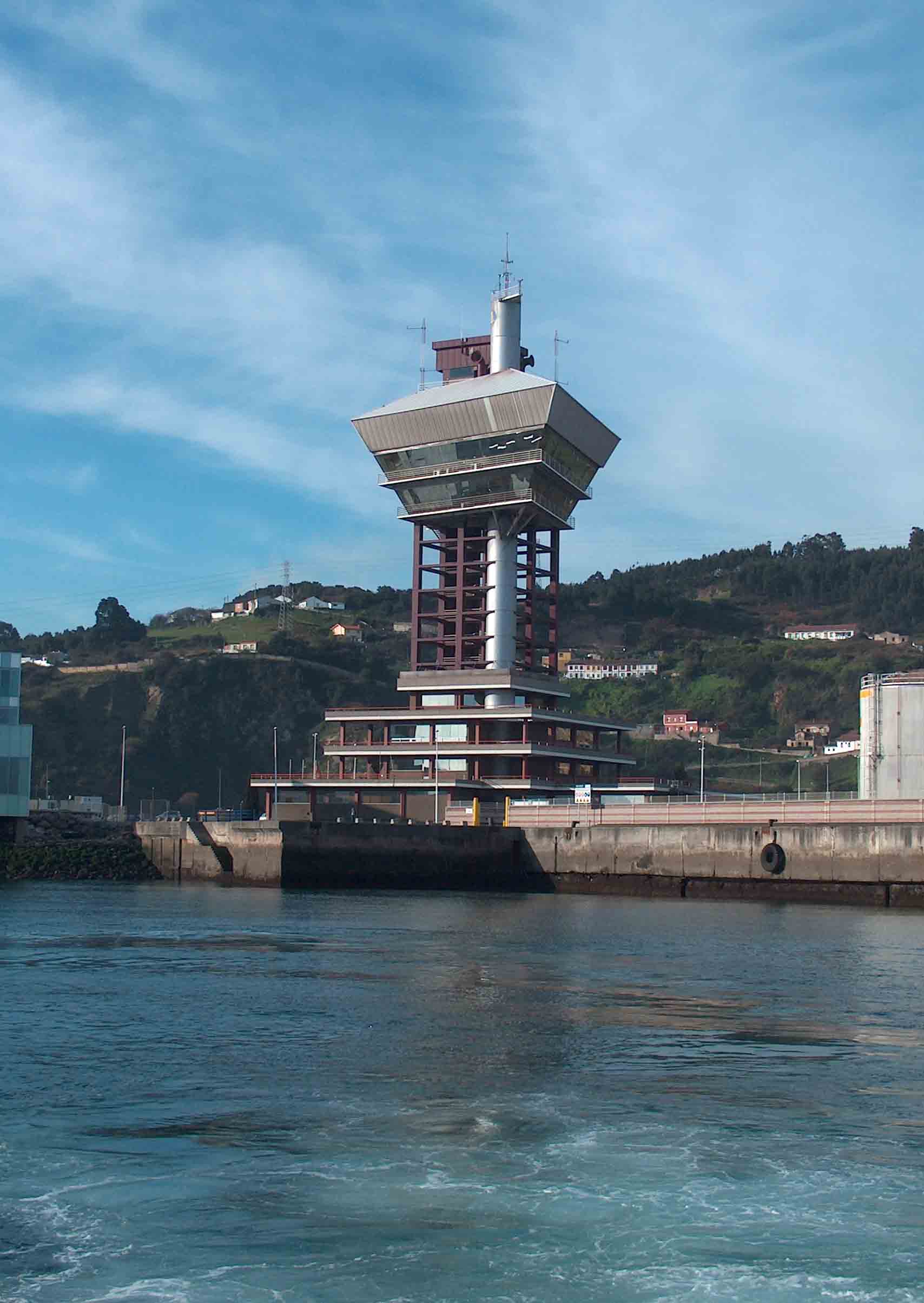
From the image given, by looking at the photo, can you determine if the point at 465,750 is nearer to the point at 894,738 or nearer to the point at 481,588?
the point at 481,588

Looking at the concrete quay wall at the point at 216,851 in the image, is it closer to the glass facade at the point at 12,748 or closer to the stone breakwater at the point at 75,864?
the stone breakwater at the point at 75,864

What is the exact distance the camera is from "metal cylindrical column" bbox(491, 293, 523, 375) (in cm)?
14450

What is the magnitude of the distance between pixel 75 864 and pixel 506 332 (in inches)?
2753

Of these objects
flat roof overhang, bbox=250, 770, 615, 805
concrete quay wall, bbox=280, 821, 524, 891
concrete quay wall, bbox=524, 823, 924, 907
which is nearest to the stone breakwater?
concrete quay wall, bbox=280, 821, 524, 891

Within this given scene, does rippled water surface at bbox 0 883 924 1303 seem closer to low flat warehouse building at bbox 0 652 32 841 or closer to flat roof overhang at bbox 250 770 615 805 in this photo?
low flat warehouse building at bbox 0 652 32 841

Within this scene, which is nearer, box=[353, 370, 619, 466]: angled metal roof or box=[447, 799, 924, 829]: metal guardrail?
box=[447, 799, 924, 829]: metal guardrail

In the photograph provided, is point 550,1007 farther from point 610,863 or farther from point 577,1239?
point 610,863

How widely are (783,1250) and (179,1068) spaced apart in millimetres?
12974

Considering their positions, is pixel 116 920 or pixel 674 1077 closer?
pixel 674 1077

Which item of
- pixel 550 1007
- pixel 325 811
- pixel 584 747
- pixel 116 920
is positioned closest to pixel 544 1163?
pixel 550 1007

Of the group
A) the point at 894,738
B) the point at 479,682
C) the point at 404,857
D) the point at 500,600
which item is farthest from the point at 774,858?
the point at 500,600

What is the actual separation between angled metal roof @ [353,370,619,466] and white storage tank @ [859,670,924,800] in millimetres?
48636

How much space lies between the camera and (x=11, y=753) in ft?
352

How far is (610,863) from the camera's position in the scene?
9175cm
